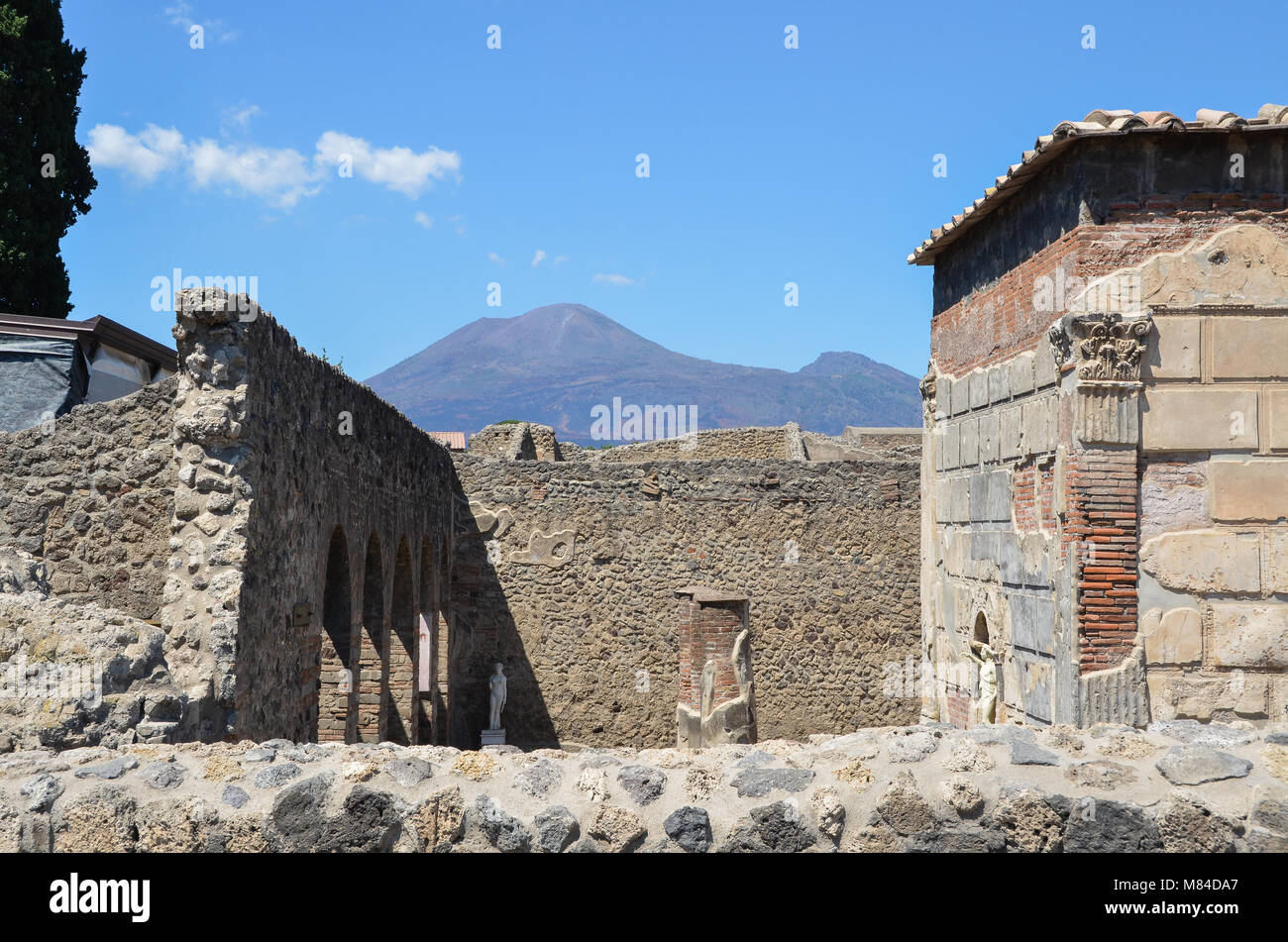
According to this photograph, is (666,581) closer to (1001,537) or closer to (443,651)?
(443,651)

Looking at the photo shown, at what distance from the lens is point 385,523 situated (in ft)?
32.0

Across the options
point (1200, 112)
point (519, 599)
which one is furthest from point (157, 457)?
point (519, 599)

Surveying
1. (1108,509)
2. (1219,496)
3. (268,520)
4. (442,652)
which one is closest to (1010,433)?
(1108,509)

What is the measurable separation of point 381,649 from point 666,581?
535 centimetres

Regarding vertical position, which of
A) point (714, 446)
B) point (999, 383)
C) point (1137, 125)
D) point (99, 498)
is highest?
point (1137, 125)

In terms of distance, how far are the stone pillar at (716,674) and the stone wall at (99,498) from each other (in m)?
5.61

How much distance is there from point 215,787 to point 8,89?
1732cm

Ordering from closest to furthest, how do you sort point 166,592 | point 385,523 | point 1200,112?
point 166,592
point 1200,112
point 385,523

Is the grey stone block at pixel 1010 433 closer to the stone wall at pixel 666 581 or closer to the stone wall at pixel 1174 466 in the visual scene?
the stone wall at pixel 1174 466

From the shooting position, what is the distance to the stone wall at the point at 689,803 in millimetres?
2869

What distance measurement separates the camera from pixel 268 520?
6.07 meters

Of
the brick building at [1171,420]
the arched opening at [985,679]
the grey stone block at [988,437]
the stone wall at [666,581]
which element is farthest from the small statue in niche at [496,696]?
the brick building at [1171,420]
